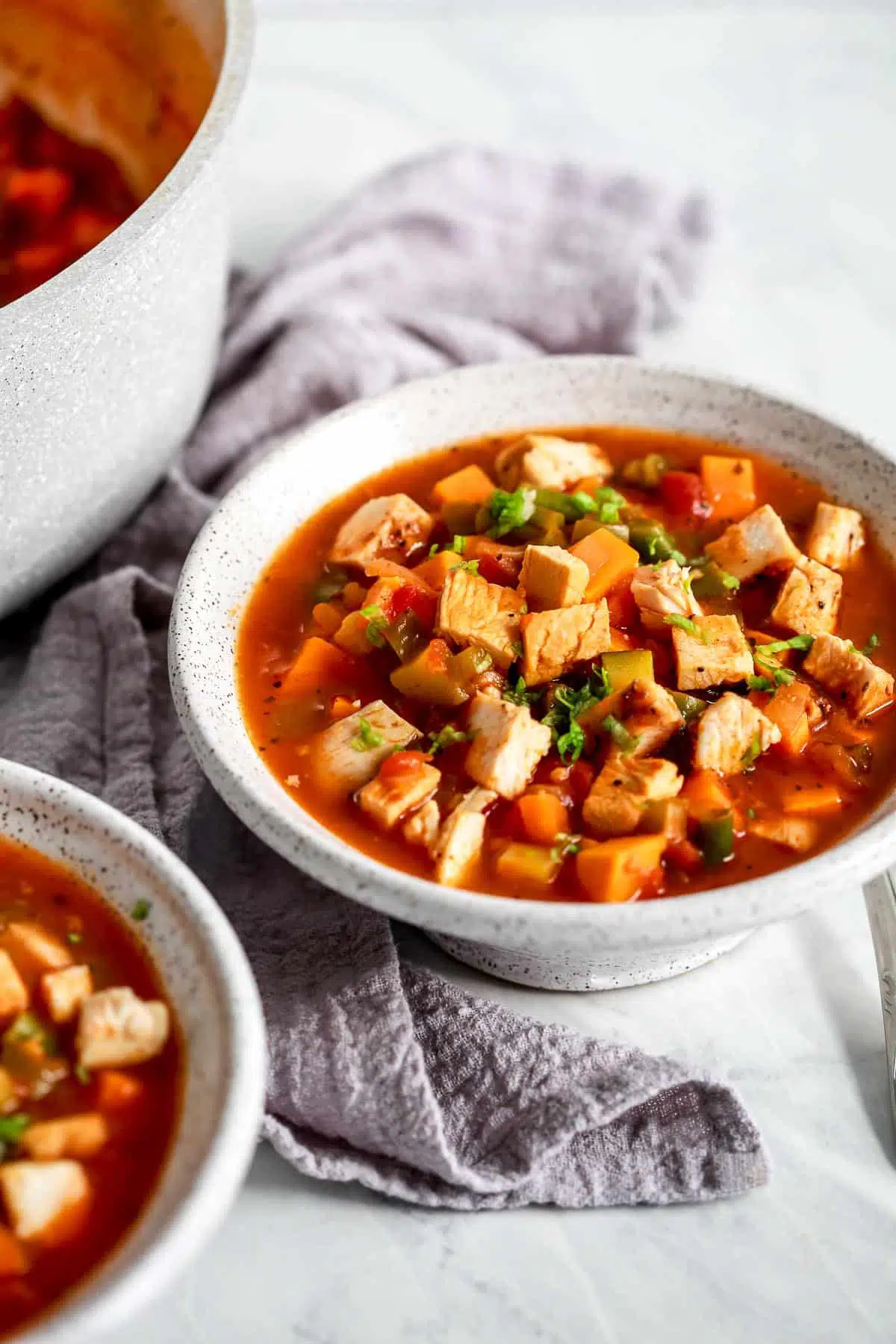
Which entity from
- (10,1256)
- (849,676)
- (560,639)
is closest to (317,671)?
(560,639)

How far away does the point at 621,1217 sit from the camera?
2.81 metres

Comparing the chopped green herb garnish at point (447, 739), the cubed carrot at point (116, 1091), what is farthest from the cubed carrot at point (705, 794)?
the cubed carrot at point (116, 1091)

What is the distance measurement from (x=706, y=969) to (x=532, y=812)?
610 millimetres

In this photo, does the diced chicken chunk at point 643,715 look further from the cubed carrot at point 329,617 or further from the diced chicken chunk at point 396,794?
the cubed carrot at point 329,617

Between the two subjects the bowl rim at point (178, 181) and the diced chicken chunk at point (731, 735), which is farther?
the bowl rim at point (178, 181)

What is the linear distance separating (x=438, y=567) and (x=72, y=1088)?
4.42ft

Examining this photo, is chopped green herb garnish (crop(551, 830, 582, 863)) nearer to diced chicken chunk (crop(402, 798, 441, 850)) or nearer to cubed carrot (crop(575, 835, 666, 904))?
cubed carrot (crop(575, 835, 666, 904))

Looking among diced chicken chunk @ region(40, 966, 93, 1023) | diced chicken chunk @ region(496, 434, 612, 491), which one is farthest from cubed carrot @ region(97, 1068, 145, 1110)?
diced chicken chunk @ region(496, 434, 612, 491)

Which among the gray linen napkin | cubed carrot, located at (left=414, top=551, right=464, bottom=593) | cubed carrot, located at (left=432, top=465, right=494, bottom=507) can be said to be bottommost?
the gray linen napkin

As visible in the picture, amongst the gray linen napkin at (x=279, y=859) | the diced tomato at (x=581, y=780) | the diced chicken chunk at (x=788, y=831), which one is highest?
the diced chicken chunk at (x=788, y=831)

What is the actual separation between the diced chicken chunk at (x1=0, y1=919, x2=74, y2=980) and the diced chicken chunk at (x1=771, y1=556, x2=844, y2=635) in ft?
5.24

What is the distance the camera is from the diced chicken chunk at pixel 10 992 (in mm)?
2578

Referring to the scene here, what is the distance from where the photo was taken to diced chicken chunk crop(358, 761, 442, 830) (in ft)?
9.66

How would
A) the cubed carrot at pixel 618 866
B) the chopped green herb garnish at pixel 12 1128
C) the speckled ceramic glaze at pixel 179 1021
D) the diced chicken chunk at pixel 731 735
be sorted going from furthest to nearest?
the diced chicken chunk at pixel 731 735
the cubed carrot at pixel 618 866
the chopped green herb garnish at pixel 12 1128
the speckled ceramic glaze at pixel 179 1021
